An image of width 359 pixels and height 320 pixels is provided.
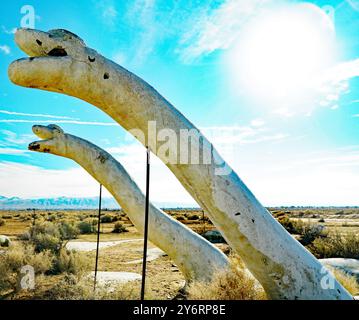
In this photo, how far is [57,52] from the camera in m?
3.38

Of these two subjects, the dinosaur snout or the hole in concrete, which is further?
the dinosaur snout

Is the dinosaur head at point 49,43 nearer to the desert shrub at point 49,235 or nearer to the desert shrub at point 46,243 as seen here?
the desert shrub at point 49,235

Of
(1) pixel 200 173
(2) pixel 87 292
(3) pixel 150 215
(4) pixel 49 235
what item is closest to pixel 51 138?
(3) pixel 150 215

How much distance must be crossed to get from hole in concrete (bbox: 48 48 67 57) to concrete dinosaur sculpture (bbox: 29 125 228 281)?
4032 mm

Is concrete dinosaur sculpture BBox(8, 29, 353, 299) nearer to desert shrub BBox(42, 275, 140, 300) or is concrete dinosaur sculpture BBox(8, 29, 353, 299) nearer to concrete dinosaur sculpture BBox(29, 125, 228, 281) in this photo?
concrete dinosaur sculpture BBox(29, 125, 228, 281)

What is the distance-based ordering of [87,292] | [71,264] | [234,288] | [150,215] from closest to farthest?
[234,288] → [150,215] → [87,292] → [71,264]

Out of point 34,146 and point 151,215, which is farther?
point 151,215

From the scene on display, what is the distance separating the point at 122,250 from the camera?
16.2 meters

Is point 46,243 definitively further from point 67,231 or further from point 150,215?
point 150,215

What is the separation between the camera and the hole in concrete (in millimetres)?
3363

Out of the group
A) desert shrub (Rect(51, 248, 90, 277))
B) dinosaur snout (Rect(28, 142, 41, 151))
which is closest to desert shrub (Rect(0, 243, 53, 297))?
desert shrub (Rect(51, 248, 90, 277))

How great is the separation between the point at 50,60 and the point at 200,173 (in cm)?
188
